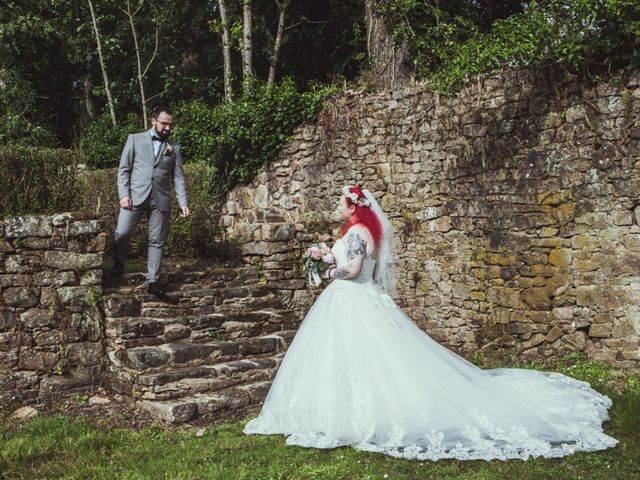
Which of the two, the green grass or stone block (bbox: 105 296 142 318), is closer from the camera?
the green grass

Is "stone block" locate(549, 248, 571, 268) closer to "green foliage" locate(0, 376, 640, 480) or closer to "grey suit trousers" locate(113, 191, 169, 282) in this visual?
"green foliage" locate(0, 376, 640, 480)

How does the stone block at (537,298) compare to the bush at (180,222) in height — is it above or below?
below

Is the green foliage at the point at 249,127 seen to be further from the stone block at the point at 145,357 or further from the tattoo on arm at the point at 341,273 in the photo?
the tattoo on arm at the point at 341,273

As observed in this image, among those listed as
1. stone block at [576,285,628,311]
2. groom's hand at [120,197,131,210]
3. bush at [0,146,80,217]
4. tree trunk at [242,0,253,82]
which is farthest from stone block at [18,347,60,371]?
tree trunk at [242,0,253,82]

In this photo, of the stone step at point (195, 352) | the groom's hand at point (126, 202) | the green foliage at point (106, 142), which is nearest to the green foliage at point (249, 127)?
the green foliage at point (106, 142)

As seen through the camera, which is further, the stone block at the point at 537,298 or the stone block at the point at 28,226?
the stone block at the point at 537,298

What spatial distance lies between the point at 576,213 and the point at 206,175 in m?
5.97

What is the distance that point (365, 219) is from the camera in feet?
18.6

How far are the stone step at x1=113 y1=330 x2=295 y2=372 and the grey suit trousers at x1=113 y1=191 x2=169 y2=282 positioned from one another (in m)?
0.91

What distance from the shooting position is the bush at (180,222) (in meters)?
8.74

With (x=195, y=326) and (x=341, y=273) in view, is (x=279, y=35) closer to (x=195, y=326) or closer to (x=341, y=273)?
(x=195, y=326)

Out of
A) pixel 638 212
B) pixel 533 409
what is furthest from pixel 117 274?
pixel 638 212

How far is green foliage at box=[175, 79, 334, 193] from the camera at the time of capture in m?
12.0

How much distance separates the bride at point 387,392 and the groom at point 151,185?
2370 mm
